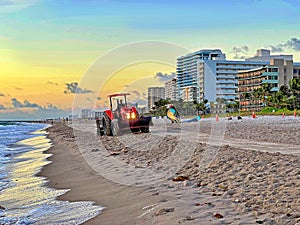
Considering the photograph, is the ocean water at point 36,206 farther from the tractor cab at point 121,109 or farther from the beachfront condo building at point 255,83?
the beachfront condo building at point 255,83

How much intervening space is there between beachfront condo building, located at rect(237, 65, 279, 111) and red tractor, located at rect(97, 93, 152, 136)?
81282 millimetres

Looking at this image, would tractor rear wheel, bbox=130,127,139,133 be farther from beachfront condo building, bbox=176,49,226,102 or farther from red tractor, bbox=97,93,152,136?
beachfront condo building, bbox=176,49,226,102

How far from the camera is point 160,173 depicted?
9.23 m

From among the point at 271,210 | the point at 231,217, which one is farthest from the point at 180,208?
the point at 271,210

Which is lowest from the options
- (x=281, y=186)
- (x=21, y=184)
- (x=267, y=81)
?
(x=21, y=184)

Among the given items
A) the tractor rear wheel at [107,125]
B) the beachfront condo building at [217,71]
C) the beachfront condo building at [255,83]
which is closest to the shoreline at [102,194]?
the tractor rear wheel at [107,125]

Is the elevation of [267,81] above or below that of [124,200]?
above

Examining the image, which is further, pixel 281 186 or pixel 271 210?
pixel 281 186

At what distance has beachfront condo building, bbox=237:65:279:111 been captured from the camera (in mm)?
102956

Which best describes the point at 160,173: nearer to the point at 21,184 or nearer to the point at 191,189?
the point at 191,189

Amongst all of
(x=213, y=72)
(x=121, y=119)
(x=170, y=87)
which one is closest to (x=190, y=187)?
(x=121, y=119)

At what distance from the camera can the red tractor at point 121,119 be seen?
22.0m

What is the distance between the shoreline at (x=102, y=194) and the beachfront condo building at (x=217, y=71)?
105m

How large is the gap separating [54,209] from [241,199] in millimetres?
3313
